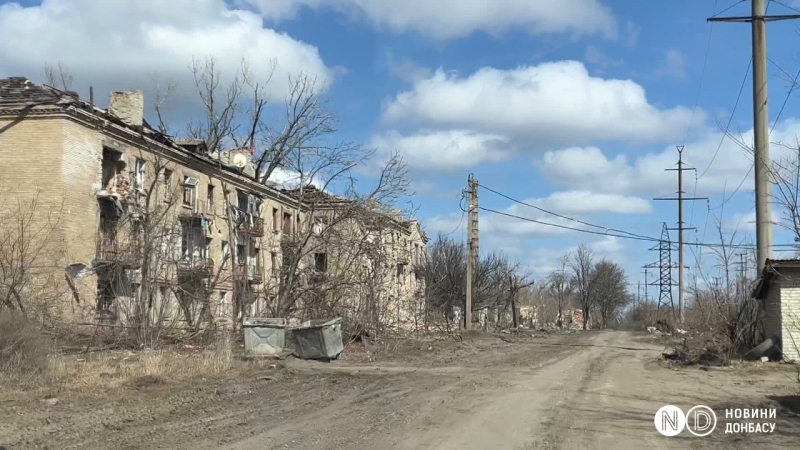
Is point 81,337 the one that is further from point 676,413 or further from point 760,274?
point 760,274

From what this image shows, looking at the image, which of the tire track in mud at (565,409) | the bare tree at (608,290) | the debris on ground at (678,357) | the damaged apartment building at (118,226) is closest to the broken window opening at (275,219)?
the damaged apartment building at (118,226)

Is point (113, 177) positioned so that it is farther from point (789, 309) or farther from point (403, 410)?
point (789, 309)

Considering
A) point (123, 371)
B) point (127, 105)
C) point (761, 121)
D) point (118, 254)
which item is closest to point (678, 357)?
point (761, 121)

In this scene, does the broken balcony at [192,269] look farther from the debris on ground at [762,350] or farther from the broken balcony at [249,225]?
the debris on ground at [762,350]

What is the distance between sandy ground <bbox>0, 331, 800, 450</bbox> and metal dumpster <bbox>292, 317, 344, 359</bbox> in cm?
254

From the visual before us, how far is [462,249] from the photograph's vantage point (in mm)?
58188

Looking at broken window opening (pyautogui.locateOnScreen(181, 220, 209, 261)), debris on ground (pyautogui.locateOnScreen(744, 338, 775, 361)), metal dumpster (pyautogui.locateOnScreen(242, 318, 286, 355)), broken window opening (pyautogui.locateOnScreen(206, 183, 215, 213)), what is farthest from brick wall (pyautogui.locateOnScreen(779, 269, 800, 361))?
broken window opening (pyautogui.locateOnScreen(206, 183, 215, 213))

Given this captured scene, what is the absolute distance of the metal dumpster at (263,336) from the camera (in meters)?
21.8

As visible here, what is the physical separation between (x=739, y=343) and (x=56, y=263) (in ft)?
83.9

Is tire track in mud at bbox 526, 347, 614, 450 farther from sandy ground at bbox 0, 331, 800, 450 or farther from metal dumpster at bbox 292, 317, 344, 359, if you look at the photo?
metal dumpster at bbox 292, 317, 344, 359

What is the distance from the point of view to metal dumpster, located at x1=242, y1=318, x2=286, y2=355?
2181 centimetres

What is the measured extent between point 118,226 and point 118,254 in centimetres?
555

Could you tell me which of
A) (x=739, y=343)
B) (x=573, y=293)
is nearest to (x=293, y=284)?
(x=739, y=343)

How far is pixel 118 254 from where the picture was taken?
27.0 metres
